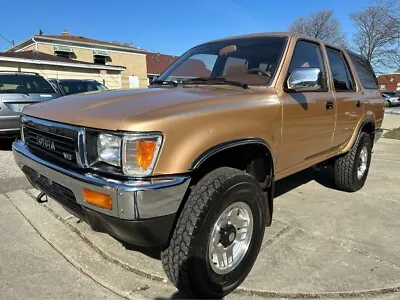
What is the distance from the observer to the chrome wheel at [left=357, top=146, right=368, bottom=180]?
17.2 feet

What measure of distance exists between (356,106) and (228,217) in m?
2.76

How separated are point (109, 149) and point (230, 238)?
44.4 inches

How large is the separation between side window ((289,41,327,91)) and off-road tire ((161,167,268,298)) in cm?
137

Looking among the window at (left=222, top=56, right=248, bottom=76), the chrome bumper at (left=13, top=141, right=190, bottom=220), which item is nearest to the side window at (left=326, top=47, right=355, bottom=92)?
the window at (left=222, top=56, right=248, bottom=76)

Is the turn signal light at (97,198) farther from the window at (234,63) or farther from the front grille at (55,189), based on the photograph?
the window at (234,63)

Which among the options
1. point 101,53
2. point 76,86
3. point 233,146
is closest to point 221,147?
point 233,146

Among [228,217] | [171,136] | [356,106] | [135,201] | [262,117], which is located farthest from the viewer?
[356,106]

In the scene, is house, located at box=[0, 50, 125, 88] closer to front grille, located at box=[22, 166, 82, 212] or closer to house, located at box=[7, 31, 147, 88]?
house, located at box=[7, 31, 147, 88]

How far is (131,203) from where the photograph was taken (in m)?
2.05

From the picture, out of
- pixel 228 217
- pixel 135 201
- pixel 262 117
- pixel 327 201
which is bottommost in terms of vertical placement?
pixel 327 201

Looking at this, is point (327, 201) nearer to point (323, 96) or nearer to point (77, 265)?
point (323, 96)

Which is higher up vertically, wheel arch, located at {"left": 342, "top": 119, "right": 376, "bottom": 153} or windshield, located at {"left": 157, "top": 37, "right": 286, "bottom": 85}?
windshield, located at {"left": 157, "top": 37, "right": 286, "bottom": 85}

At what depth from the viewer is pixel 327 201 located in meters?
4.71

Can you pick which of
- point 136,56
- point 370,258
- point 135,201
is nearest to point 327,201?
point 370,258
